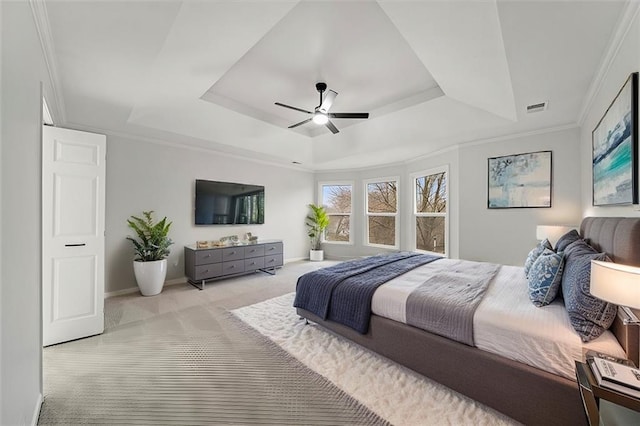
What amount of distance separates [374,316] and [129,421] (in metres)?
1.80

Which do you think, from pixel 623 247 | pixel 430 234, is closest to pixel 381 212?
pixel 430 234

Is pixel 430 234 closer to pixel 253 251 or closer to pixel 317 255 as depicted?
pixel 317 255

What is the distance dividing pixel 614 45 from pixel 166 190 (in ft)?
17.6

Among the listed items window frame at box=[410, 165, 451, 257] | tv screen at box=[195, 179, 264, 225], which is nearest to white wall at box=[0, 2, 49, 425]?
tv screen at box=[195, 179, 264, 225]

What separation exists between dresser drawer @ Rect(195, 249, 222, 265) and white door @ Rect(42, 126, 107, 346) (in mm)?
1519

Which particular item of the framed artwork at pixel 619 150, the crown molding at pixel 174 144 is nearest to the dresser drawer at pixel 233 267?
the crown molding at pixel 174 144

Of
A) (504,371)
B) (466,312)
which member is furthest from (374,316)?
(504,371)

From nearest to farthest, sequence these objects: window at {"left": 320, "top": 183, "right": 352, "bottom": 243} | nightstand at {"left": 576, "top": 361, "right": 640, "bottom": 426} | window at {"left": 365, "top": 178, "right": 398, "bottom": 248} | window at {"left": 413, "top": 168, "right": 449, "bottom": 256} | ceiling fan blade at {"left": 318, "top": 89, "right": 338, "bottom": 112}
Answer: nightstand at {"left": 576, "top": 361, "right": 640, "bottom": 426} → ceiling fan blade at {"left": 318, "top": 89, "right": 338, "bottom": 112} → window at {"left": 413, "top": 168, "right": 449, "bottom": 256} → window at {"left": 365, "top": 178, "right": 398, "bottom": 248} → window at {"left": 320, "top": 183, "right": 352, "bottom": 243}

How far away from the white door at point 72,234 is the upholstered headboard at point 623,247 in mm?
3998

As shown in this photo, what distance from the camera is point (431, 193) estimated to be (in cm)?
513

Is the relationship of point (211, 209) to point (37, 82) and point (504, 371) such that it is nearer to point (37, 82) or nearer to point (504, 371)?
point (37, 82)

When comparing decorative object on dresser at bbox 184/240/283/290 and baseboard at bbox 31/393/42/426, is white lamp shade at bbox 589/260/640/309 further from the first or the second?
decorative object on dresser at bbox 184/240/283/290

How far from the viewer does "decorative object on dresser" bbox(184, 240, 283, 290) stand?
4121 millimetres

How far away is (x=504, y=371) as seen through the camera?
1.56 m
